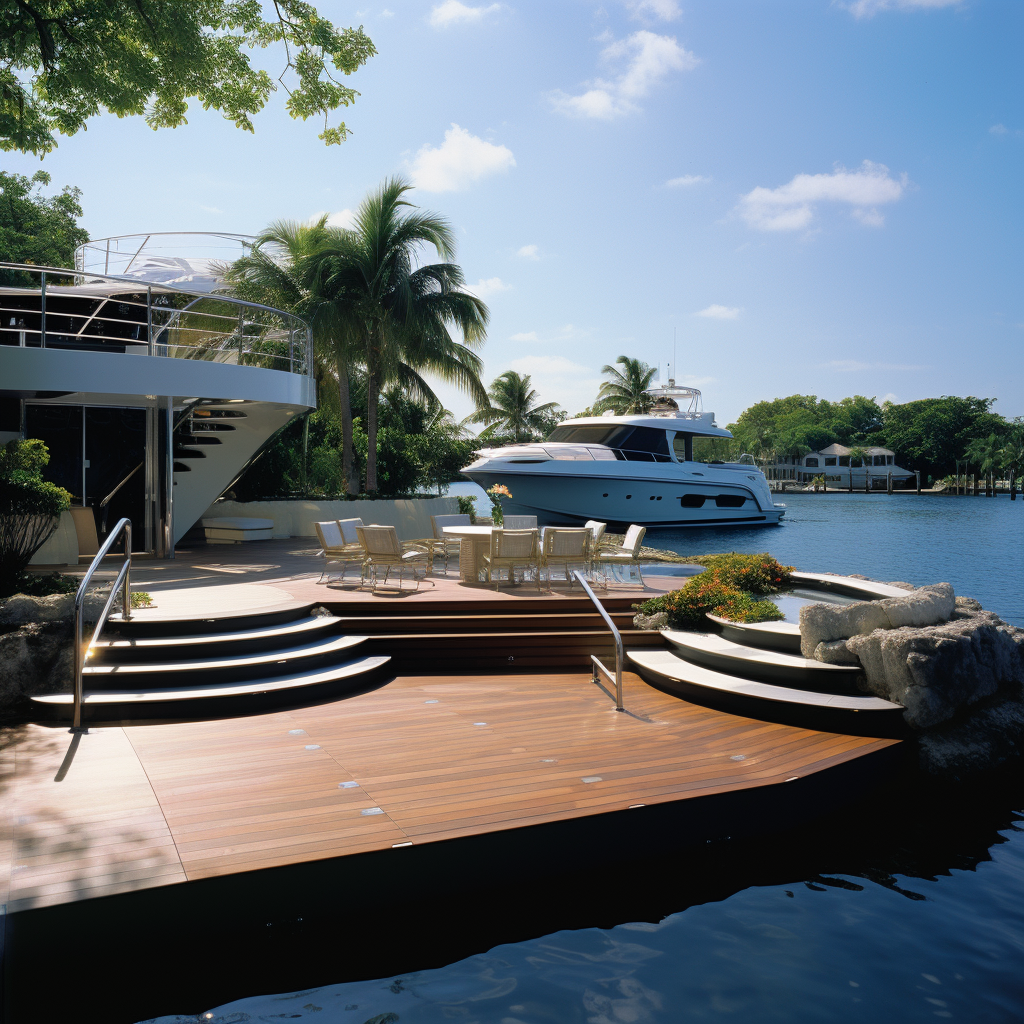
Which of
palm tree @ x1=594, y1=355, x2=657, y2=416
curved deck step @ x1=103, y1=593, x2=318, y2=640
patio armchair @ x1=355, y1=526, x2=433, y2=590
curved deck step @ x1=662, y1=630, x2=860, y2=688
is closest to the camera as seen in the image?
curved deck step @ x1=662, y1=630, x2=860, y2=688

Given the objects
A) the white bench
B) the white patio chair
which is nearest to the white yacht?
the white bench

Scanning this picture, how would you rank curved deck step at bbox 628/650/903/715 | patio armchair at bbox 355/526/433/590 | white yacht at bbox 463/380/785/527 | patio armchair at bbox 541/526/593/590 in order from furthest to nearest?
white yacht at bbox 463/380/785/527 < patio armchair at bbox 541/526/593/590 < patio armchair at bbox 355/526/433/590 < curved deck step at bbox 628/650/903/715

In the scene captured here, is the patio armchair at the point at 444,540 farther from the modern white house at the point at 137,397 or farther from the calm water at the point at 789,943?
the calm water at the point at 789,943

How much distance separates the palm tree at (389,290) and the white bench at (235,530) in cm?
440

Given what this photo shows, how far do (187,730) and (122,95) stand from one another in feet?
25.5

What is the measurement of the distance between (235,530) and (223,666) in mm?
9354

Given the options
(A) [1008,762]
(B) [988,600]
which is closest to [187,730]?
(A) [1008,762]

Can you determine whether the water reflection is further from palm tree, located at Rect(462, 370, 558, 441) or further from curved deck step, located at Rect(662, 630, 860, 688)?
palm tree, located at Rect(462, 370, 558, 441)

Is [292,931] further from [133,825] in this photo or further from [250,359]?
[250,359]

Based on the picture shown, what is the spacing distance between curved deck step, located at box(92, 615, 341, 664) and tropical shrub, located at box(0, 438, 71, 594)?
225cm

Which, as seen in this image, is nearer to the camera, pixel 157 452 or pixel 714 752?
pixel 714 752

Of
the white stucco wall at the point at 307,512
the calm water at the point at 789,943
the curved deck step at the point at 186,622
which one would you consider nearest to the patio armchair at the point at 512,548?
the curved deck step at the point at 186,622

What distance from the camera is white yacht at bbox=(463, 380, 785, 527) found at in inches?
1094

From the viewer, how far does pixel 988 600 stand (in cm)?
1698
